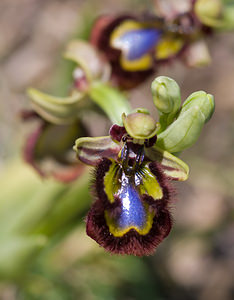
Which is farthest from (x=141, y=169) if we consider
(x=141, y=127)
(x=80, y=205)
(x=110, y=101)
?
(x=80, y=205)

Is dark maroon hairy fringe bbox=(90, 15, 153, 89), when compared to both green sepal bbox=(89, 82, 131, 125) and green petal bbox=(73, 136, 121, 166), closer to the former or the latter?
green sepal bbox=(89, 82, 131, 125)

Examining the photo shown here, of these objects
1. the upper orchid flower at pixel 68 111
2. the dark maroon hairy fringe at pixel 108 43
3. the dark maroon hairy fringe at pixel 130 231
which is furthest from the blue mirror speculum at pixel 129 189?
the dark maroon hairy fringe at pixel 108 43

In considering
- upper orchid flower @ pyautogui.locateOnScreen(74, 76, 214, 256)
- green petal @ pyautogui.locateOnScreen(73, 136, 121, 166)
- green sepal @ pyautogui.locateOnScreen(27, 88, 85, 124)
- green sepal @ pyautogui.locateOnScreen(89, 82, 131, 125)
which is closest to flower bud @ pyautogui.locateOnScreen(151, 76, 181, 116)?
upper orchid flower @ pyautogui.locateOnScreen(74, 76, 214, 256)

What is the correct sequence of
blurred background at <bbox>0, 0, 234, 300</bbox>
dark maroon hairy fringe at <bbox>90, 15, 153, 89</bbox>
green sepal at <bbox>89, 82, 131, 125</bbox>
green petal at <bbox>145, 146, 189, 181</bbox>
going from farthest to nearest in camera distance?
blurred background at <bbox>0, 0, 234, 300</bbox>, dark maroon hairy fringe at <bbox>90, 15, 153, 89</bbox>, green sepal at <bbox>89, 82, 131, 125</bbox>, green petal at <bbox>145, 146, 189, 181</bbox>

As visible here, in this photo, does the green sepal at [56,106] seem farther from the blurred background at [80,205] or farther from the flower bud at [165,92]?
the flower bud at [165,92]

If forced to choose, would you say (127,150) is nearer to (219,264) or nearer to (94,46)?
(94,46)

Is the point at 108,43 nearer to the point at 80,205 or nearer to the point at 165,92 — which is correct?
the point at 80,205
